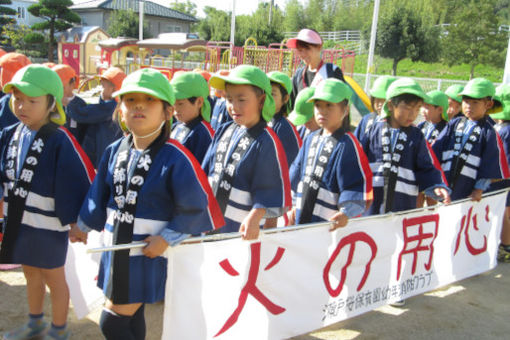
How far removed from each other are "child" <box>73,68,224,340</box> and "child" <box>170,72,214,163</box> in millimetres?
1148

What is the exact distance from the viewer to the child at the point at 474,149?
448cm

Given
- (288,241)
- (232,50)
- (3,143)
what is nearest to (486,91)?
(288,241)

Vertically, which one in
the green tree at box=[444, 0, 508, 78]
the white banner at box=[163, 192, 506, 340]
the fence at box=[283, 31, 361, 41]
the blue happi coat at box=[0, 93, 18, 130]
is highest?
the fence at box=[283, 31, 361, 41]

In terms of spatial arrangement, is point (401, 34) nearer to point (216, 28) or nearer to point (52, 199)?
point (216, 28)

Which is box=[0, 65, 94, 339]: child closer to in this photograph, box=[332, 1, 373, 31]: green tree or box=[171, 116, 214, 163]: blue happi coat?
box=[171, 116, 214, 163]: blue happi coat

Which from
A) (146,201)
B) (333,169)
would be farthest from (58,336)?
(333,169)

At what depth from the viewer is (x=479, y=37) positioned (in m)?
28.8

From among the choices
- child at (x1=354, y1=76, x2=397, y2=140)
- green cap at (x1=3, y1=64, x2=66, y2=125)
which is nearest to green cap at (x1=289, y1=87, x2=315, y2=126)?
child at (x1=354, y1=76, x2=397, y2=140)

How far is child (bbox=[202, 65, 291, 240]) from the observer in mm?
2697

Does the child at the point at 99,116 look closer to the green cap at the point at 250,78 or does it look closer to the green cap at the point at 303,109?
the green cap at the point at 303,109

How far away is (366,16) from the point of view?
52.2m

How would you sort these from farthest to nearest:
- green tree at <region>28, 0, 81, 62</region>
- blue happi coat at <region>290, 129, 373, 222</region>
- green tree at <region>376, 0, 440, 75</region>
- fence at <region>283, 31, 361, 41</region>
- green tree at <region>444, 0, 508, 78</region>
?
fence at <region>283, 31, 361, 41</region> → green tree at <region>28, 0, 81, 62</region> → green tree at <region>376, 0, 440, 75</region> → green tree at <region>444, 0, 508, 78</region> → blue happi coat at <region>290, 129, 373, 222</region>

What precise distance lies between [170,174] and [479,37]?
103ft

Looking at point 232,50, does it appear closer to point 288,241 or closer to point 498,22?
point 288,241
